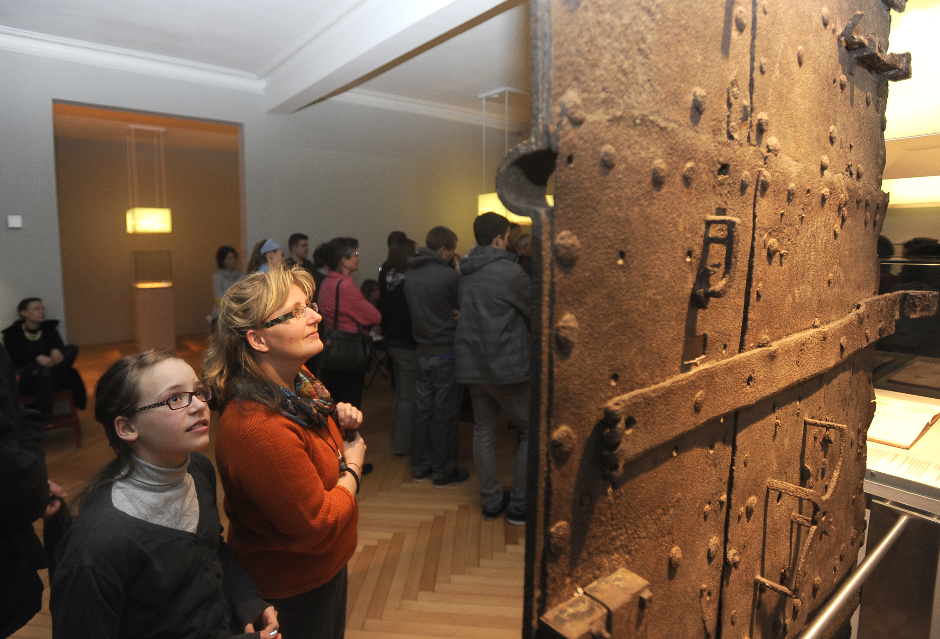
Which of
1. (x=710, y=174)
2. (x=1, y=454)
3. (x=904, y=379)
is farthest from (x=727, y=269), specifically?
(x=904, y=379)

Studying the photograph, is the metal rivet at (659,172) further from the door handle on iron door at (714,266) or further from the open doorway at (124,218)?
the open doorway at (124,218)

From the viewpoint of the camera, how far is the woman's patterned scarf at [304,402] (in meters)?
1.56

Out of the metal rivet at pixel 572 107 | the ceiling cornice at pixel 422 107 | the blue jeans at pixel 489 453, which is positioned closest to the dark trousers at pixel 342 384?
the blue jeans at pixel 489 453

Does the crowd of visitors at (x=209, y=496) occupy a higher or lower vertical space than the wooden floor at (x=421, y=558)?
higher

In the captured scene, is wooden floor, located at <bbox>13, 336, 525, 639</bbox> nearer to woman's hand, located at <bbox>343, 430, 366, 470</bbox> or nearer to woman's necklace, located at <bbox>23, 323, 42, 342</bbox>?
woman's necklace, located at <bbox>23, 323, 42, 342</bbox>

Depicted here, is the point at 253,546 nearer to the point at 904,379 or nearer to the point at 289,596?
the point at 289,596

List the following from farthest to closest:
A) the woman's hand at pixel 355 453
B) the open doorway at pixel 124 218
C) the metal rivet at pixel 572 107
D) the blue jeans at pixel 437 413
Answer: the open doorway at pixel 124 218 → the blue jeans at pixel 437 413 → the woman's hand at pixel 355 453 → the metal rivet at pixel 572 107

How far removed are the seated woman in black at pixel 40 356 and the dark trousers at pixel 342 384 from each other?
264cm

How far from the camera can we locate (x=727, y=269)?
895 mm

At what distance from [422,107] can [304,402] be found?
7288 millimetres

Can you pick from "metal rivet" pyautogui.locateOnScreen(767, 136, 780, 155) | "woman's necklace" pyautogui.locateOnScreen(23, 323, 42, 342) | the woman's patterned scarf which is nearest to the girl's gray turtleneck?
the woman's patterned scarf

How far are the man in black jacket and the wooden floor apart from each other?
3.87ft

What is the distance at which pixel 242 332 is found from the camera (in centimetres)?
162

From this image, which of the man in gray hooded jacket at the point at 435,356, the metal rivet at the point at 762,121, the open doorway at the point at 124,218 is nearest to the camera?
the metal rivet at the point at 762,121
